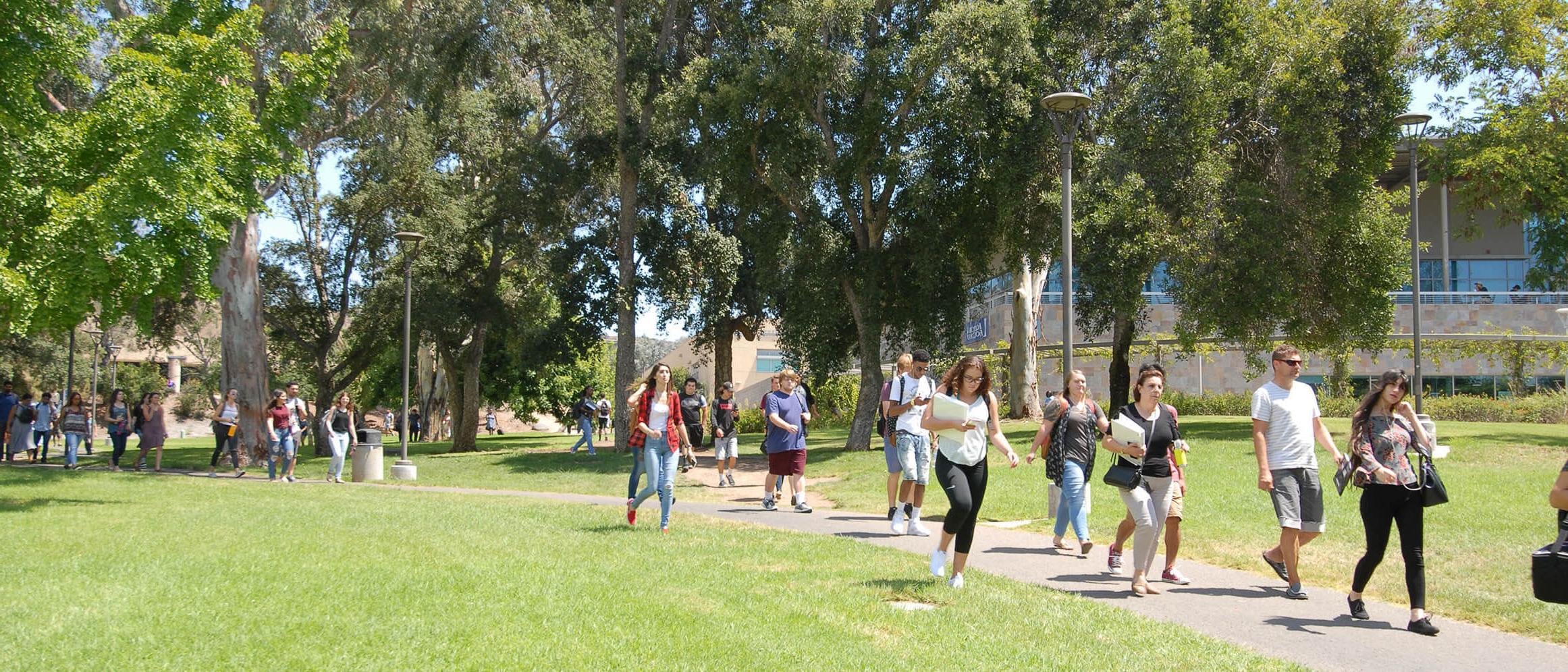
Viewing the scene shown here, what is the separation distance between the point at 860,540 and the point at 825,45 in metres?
14.0

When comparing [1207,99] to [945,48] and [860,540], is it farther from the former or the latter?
[860,540]

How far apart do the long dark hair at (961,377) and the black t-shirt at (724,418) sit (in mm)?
10221

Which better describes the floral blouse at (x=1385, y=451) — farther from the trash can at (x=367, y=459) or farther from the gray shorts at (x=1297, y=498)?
the trash can at (x=367, y=459)

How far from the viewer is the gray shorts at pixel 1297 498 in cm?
732

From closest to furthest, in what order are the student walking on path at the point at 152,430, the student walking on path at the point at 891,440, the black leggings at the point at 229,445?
the student walking on path at the point at 891,440, the black leggings at the point at 229,445, the student walking on path at the point at 152,430

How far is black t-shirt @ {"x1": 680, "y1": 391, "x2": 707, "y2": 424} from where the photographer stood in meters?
17.2

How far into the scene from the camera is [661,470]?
10.7 metres

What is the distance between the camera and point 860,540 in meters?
10.4

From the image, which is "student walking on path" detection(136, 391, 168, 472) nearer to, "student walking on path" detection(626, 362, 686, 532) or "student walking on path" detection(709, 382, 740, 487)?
"student walking on path" detection(709, 382, 740, 487)

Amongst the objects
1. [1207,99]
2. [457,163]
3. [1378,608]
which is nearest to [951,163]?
[1207,99]

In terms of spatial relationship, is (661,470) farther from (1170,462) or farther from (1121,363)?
(1121,363)

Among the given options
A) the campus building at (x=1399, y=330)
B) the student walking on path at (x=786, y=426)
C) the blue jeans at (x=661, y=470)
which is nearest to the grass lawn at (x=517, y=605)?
the blue jeans at (x=661, y=470)

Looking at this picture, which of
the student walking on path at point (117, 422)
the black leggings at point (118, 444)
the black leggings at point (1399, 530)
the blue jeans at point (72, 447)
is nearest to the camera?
the black leggings at point (1399, 530)

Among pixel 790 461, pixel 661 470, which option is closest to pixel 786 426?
pixel 790 461
